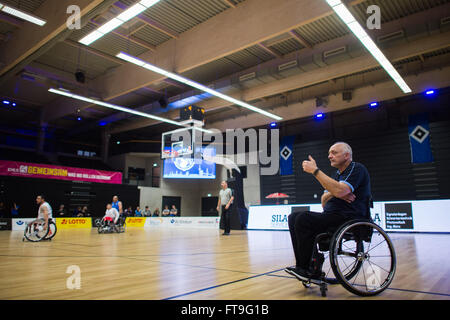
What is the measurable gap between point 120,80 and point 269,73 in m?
5.38

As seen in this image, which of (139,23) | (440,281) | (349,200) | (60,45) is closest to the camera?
(349,200)

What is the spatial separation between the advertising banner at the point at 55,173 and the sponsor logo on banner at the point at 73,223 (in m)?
3.22

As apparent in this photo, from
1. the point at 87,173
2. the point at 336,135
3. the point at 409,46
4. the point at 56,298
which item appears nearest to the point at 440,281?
the point at 56,298

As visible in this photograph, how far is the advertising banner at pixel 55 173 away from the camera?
14.0m

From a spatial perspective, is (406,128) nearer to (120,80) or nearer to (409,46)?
(409,46)

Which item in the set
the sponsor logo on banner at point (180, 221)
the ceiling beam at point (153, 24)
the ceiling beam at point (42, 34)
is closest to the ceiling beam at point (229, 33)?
the ceiling beam at point (153, 24)

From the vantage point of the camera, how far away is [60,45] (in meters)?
9.58

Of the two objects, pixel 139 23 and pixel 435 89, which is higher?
pixel 139 23

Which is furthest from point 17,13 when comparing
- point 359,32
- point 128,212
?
point 128,212

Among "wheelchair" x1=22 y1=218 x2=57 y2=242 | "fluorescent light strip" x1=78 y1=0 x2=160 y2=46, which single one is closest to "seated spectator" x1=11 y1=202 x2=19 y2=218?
"wheelchair" x1=22 y1=218 x2=57 y2=242

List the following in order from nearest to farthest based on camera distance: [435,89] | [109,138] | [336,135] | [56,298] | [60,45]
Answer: [56,298] < [60,45] < [435,89] < [336,135] < [109,138]

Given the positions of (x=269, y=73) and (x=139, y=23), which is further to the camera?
(x=269, y=73)

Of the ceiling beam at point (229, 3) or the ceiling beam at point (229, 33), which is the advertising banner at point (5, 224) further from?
the ceiling beam at point (229, 3)

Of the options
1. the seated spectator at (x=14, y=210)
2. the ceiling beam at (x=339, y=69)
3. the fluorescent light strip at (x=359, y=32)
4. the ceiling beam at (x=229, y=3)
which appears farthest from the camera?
the seated spectator at (x=14, y=210)
